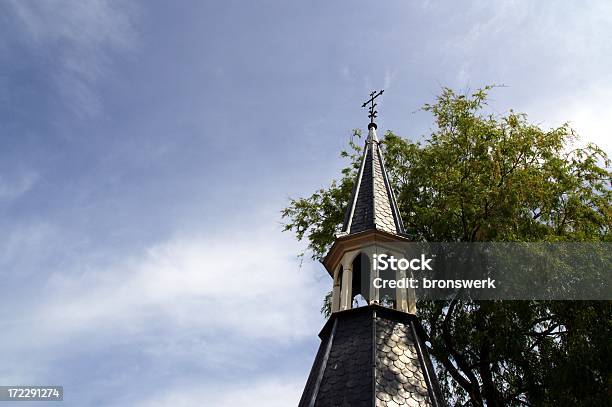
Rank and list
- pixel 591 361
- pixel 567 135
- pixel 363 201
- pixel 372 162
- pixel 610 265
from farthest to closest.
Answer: pixel 567 135 → pixel 372 162 → pixel 363 201 → pixel 610 265 → pixel 591 361

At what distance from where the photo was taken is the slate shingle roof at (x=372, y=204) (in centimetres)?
1355

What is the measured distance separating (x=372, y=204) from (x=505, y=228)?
3.38 meters

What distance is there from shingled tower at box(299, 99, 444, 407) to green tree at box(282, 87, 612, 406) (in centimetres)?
216

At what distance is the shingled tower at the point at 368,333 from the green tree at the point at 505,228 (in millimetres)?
2159

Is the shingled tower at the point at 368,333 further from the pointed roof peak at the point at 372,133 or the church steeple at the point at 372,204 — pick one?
the pointed roof peak at the point at 372,133

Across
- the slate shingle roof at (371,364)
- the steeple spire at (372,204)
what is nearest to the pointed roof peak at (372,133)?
the steeple spire at (372,204)

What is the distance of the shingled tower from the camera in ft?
32.8

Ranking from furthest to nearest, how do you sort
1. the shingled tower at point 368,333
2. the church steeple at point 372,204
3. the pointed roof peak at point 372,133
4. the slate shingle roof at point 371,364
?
the pointed roof peak at point 372,133, the church steeple at point 372,204, the shingled tower at point 368,333, the slate shingle roof at point 371,364

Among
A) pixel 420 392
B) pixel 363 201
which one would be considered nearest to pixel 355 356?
pixel 420 392

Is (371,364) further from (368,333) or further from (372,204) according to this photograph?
(372,204)

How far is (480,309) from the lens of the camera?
14.8m

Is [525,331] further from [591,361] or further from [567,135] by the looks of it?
[567,135]

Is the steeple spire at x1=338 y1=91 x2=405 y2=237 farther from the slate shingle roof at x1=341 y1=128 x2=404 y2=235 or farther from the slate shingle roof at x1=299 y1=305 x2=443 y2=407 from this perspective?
the slate shingle roof at x1=299 y1=305 x2=443 y2=407

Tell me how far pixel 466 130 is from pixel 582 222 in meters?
3.95
